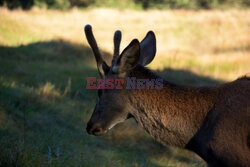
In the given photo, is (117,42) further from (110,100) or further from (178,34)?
(178,34)

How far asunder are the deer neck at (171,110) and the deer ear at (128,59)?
26 centimetres

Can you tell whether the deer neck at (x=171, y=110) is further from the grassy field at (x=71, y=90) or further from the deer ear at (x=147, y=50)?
the grassy field at (x=71, y=90)

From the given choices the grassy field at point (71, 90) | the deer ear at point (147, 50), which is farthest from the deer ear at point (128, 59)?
the grassy field at point (71, 90)

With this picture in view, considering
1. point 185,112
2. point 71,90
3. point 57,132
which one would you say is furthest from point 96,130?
point 71,90

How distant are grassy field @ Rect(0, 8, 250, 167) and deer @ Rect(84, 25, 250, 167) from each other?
1.17 m

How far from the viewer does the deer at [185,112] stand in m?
3.17

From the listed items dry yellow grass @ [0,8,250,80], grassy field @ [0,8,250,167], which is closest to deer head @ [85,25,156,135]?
grassy field @ [0,8,250,167]

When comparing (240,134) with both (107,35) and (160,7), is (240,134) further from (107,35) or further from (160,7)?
(160,7)

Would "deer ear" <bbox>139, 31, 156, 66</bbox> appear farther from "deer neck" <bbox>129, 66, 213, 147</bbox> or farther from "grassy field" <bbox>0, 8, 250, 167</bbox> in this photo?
"grassy field" <bbox>0, 8, 250, 167</bbox>

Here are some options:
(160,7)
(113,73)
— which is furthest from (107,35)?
(160,7)

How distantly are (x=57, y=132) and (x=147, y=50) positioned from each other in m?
2.50

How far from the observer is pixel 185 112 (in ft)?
11.7

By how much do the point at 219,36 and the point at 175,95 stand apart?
1795cm

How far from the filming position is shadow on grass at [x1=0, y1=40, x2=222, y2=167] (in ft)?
15.0
